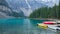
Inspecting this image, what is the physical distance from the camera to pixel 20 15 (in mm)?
191375

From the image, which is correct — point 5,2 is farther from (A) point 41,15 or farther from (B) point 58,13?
(B) point 58,13

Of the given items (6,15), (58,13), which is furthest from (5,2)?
(58,13)

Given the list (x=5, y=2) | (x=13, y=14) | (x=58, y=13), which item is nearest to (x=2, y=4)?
(x=5, y=2)

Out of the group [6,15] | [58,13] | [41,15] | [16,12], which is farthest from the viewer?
[16,12]

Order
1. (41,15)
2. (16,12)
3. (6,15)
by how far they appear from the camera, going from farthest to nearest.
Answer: (16,12) < (6,15) < (41,15)

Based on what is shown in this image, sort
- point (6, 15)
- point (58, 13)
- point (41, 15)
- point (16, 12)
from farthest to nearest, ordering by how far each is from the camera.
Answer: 1. point (16, 12)
2. point (6, 15)
3. point (41, 15)
4. point (58, 13)

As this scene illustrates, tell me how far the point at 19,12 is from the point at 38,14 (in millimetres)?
78785

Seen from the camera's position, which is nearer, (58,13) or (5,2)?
(58,13)

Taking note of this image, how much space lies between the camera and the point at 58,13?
75.9 meters

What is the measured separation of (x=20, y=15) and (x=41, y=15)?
259ft

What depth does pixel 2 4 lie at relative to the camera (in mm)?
188625

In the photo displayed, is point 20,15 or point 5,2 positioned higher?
point 5,2

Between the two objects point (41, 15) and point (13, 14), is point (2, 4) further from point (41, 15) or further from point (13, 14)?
point (41, 15)

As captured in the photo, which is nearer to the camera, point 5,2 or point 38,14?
point 38,14
